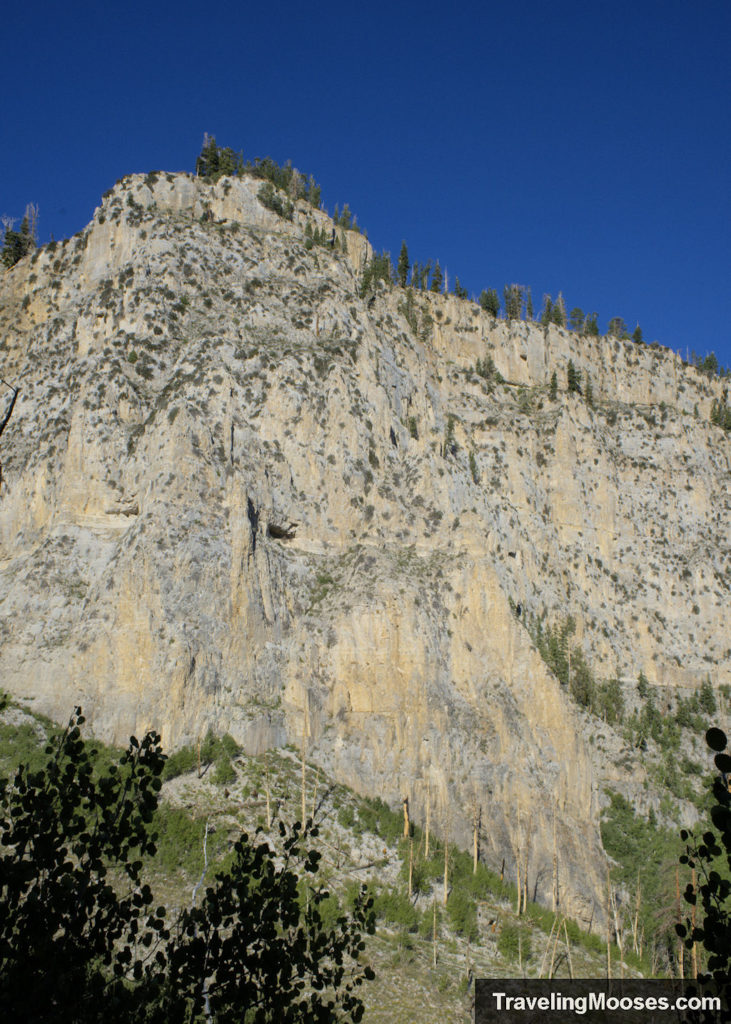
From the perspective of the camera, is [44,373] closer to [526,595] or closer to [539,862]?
[526,595]

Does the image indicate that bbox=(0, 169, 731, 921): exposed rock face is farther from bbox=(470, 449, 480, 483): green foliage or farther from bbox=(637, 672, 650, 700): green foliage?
bbox=(637, 672, 650, 700): green foliage

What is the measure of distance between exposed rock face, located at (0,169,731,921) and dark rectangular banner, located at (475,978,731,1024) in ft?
20.3

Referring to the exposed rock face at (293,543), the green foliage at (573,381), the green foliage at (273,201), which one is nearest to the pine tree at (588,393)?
the green foliage at (573,381)

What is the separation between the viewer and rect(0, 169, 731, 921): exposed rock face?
3634 cm

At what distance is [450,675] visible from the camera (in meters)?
40.4

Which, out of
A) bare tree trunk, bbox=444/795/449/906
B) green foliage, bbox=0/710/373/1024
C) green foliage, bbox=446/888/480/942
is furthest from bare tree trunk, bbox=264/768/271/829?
green foliage, bbox=0/710/373/1024

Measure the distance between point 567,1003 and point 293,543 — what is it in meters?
26.1

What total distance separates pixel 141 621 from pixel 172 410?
12719 millimetres

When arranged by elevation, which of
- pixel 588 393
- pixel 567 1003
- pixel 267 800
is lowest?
pixel 567 1003

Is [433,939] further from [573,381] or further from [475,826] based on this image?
[573,381]

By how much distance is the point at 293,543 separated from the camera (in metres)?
44.0

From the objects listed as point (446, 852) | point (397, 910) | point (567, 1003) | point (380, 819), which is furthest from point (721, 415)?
point (397, 910)

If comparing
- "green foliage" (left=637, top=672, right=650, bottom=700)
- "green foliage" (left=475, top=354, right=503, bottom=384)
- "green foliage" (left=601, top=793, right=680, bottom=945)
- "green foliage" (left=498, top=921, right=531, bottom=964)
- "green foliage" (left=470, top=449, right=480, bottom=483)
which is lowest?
"green foliage" (left=498, top=921, right=531, bottom=964)

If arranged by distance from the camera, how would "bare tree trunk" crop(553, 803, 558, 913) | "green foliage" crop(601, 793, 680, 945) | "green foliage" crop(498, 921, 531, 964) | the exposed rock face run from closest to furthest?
1. "green foliage" crop(498, 921, 531, 964)
2. "bare tree trunk" crop(553, 803, 558, 913)
3. the exposed rock face
4. "green foliage" crop(601, 793, 680, 945)
